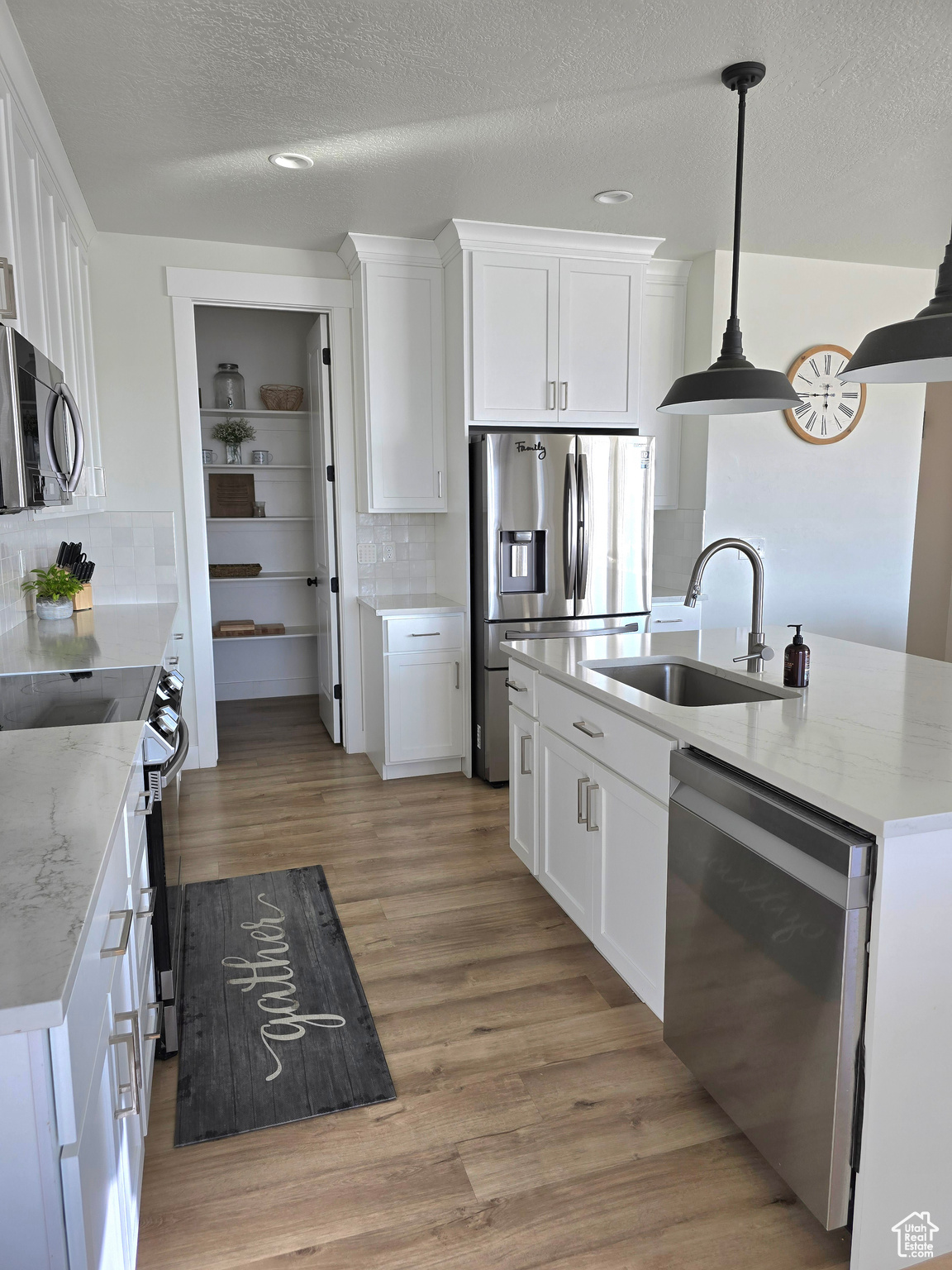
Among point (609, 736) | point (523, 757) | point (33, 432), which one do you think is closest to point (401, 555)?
point (523, 757)

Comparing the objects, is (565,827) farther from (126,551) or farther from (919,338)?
(126,551)

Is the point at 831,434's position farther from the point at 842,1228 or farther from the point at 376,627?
the point at 842,1228

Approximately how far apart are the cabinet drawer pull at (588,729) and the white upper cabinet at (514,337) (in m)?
2.13

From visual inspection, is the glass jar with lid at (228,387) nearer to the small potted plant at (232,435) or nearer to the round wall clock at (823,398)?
the small potted plant at (232,435)

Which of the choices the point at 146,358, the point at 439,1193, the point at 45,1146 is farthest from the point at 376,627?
the point at 45,1146

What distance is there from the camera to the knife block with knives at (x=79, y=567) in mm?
3498

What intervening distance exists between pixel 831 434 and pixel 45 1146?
15.7ft

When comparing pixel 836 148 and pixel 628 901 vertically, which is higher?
pixel 836 148

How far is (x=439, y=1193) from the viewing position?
171cm

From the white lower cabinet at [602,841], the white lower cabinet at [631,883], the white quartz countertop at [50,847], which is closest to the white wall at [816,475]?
the white lower cabinet at [602,841]

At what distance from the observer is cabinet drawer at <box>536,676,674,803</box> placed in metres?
1.98

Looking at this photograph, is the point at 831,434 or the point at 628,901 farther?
the point at 831,434

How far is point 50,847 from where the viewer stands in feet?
3.74

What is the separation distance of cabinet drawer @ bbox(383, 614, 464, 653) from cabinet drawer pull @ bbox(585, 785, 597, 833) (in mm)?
1881
